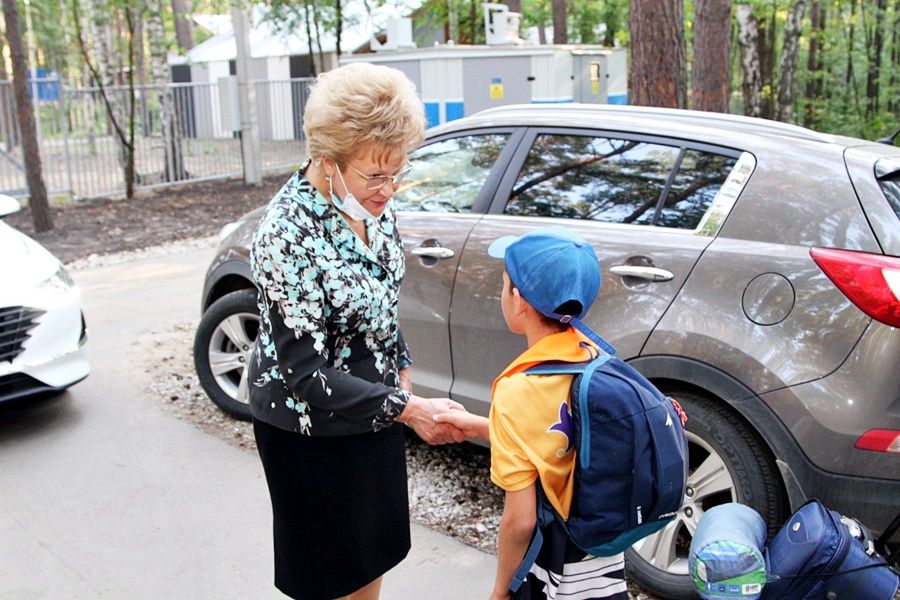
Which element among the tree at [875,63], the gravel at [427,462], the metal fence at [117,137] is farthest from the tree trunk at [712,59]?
the tree at [875,63]

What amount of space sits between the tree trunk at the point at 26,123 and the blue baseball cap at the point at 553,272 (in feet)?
33.7

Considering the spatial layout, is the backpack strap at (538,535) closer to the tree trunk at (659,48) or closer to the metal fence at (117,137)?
the tree trunk at (659,48)

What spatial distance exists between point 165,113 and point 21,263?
10.9 metres

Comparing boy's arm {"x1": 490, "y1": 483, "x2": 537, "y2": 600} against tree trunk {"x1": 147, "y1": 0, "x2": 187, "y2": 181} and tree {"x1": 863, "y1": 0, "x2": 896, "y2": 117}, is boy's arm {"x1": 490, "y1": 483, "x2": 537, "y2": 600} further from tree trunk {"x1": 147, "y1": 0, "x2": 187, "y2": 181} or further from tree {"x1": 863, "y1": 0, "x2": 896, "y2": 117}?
tree {"x1": 863, "y1": 0, "x2": 896, "y2": 117}

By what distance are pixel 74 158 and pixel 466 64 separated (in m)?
6.34

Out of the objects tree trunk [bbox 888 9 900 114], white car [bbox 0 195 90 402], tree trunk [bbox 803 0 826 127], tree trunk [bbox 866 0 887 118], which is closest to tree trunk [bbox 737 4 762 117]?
tree trunk [bbox 803 0 826 127]

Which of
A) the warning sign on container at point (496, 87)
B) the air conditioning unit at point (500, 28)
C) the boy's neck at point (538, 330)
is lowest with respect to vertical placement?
the boy's neck at point (538, 330)

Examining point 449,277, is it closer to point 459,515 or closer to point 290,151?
point 459,515

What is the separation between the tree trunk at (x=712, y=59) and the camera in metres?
9.03

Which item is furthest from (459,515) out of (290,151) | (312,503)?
(290,151)

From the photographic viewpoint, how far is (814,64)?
93.9 feet

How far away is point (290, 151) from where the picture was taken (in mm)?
18984

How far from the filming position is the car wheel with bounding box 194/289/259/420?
500cm

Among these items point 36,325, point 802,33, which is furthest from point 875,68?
point 36,325
